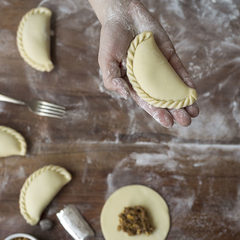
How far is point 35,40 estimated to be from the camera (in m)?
1.80

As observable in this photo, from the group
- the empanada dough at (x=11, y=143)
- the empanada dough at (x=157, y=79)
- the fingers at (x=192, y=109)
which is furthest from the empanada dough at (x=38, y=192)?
the fingers at (x=192, y=109)

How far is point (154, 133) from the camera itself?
5.96 feet

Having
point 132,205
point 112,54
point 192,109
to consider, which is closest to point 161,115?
point 192,109

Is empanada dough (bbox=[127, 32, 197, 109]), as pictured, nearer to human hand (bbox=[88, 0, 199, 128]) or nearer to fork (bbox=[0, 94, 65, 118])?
human hand (bbox=[88, 0, 199, 128])

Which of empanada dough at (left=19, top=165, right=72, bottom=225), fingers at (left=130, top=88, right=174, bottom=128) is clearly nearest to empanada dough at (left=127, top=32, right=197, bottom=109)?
fingers at (left=130, top=88, right=174, bottom=128)

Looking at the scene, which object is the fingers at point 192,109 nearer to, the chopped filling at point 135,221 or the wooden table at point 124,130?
the wooden table at point 124,130

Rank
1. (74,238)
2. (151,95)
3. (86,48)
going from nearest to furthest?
1. (151,95)
2. (74,238)
3. (86,48)

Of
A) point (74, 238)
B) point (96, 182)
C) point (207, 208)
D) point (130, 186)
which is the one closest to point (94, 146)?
point (96, 182)

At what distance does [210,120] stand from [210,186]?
1.67 ft

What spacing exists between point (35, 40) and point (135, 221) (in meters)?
1.55

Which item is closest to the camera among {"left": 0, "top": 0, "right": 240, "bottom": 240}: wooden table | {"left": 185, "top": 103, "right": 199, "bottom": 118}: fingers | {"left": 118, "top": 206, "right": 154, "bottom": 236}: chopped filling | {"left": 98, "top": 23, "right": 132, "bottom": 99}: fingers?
{"left": 98, "top": 23, "right": 132, "bottom": 99}: fingers

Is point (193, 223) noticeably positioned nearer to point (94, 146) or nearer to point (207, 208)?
point (207, 208)

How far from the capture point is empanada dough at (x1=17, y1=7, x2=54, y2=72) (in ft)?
5.92

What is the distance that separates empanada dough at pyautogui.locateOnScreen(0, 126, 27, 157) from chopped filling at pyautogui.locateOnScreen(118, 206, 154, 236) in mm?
896
